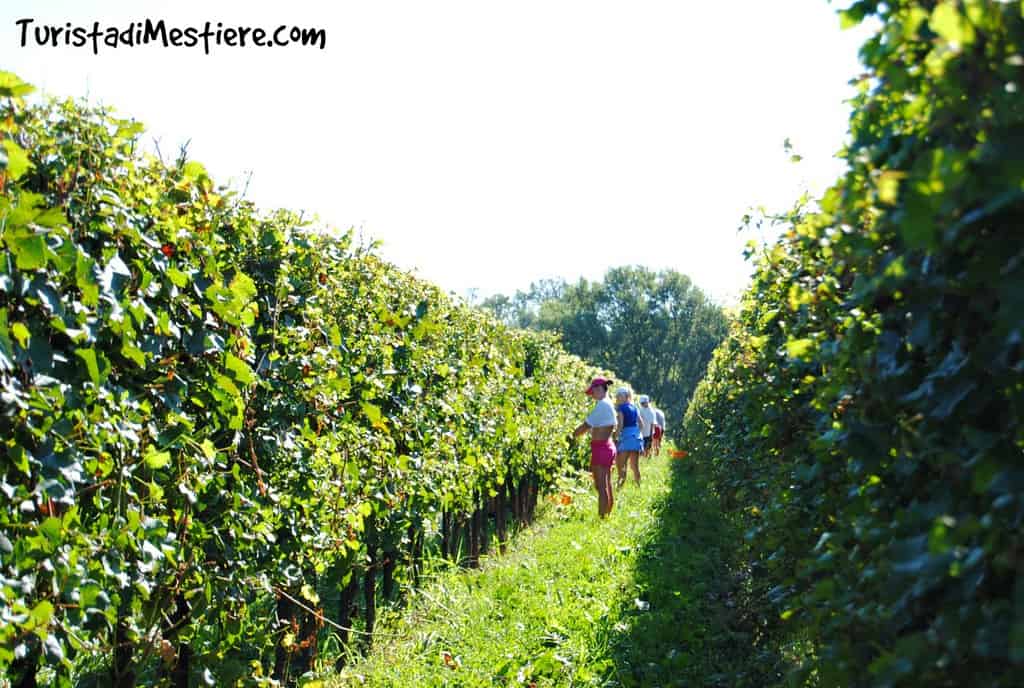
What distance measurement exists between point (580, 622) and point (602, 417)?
469 centimetres

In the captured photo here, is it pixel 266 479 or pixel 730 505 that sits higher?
pixel 266 479

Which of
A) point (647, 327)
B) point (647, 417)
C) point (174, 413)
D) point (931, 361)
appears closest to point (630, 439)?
point (647, 417)

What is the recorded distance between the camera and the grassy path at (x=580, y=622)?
5.17 metres

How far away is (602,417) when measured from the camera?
1057cm

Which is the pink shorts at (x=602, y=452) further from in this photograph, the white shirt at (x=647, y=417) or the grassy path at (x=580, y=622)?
the white shirt at (x=647, y=417)

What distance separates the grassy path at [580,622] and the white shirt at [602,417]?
4.65 ft

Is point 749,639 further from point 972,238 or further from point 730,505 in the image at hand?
point 972,238

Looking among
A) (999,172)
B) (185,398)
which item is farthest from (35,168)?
(999,172)

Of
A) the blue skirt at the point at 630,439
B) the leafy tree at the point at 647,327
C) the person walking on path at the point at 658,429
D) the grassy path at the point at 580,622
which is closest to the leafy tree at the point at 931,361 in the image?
the grassy path at the point at 580,622

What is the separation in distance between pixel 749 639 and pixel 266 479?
3.57 metres

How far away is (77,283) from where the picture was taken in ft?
9.08

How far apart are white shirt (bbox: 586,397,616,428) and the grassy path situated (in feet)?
4.65

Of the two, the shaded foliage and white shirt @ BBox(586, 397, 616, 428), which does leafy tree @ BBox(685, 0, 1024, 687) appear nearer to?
the shaded foliage

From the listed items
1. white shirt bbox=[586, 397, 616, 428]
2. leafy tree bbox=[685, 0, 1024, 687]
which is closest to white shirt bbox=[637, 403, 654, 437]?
white shirt bbox=[586, 397, 616, 428]
